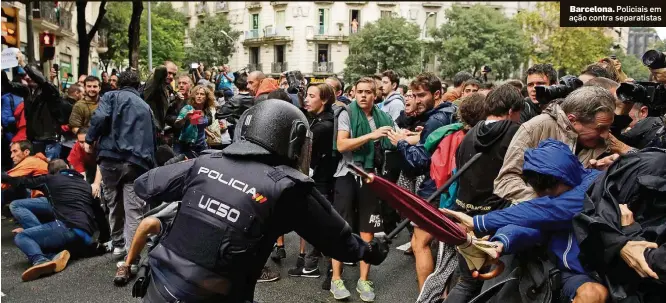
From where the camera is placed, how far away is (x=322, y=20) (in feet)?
151

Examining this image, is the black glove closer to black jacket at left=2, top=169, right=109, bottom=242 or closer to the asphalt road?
the asphalt road

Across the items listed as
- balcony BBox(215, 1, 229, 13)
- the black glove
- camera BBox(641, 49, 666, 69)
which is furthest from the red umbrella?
balcony BBox(215, 1, 229, 13)

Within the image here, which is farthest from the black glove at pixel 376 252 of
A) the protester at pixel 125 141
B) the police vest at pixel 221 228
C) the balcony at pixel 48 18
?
the balcony at pixel 48 18

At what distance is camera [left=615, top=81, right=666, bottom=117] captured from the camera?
341 centimetres

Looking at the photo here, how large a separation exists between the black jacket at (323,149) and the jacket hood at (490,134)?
69.0 inches

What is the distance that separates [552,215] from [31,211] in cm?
557

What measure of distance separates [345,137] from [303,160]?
2.30 meters

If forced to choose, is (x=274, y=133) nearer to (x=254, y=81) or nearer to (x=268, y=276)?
(x=268, y=276)

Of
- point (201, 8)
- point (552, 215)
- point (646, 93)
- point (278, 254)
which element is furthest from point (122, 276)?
point (201, 8)

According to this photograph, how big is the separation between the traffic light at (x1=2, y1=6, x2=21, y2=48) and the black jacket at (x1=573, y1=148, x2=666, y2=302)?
9316 millimetres

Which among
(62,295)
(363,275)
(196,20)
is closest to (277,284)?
(363,275)

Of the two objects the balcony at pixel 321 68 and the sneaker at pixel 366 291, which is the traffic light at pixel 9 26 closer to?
the sneaker at pixel 366 291

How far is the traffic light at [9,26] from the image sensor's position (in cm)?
912

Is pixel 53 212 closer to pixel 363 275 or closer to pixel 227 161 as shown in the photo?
pixel 363 275
